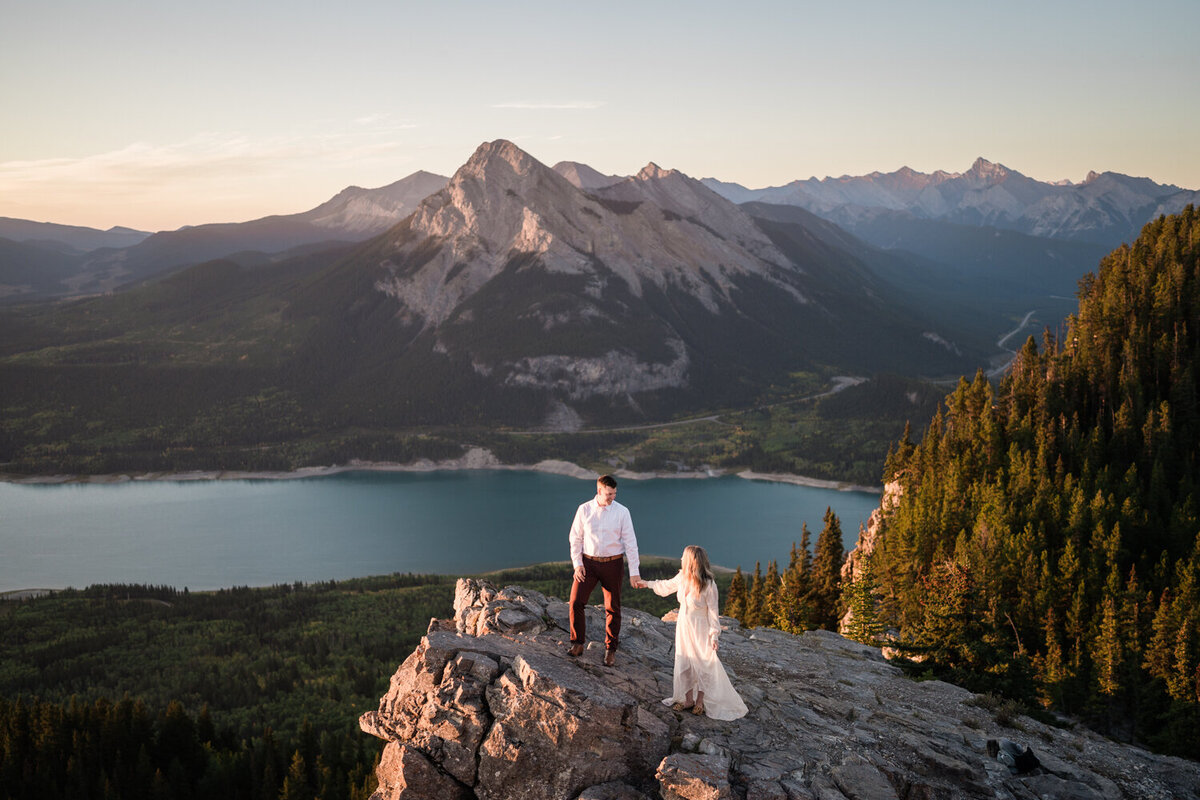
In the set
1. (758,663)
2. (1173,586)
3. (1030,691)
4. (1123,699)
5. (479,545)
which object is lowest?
(479,545)

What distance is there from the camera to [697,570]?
65.6 feet

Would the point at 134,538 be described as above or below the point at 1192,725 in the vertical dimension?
below

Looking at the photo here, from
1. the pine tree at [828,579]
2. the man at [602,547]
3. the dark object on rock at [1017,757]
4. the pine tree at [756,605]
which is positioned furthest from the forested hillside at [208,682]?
the dark object on rock at [1017,757]

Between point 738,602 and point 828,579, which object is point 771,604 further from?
point 738,602

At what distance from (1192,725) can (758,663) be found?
3568cm

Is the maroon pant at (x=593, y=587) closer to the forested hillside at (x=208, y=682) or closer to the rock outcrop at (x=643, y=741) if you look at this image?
the rock outcrop at (x=643, y=741)

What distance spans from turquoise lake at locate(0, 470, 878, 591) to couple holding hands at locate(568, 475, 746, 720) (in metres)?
134

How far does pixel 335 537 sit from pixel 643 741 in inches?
6518

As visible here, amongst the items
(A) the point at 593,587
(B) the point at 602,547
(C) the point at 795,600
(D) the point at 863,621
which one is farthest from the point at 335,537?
(B) the point at 602,547

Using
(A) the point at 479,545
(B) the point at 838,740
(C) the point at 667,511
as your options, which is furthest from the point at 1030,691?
(C) the point at 667,511

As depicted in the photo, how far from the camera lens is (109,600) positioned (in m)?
122

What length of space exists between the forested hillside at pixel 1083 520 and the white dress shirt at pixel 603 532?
1979cm

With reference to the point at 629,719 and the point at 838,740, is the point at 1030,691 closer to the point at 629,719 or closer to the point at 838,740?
the point at 838,740

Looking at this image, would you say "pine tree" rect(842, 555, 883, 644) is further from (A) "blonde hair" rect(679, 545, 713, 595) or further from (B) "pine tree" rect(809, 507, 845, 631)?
(A) "blonde hair" rect(679, 545, 713, 595)
